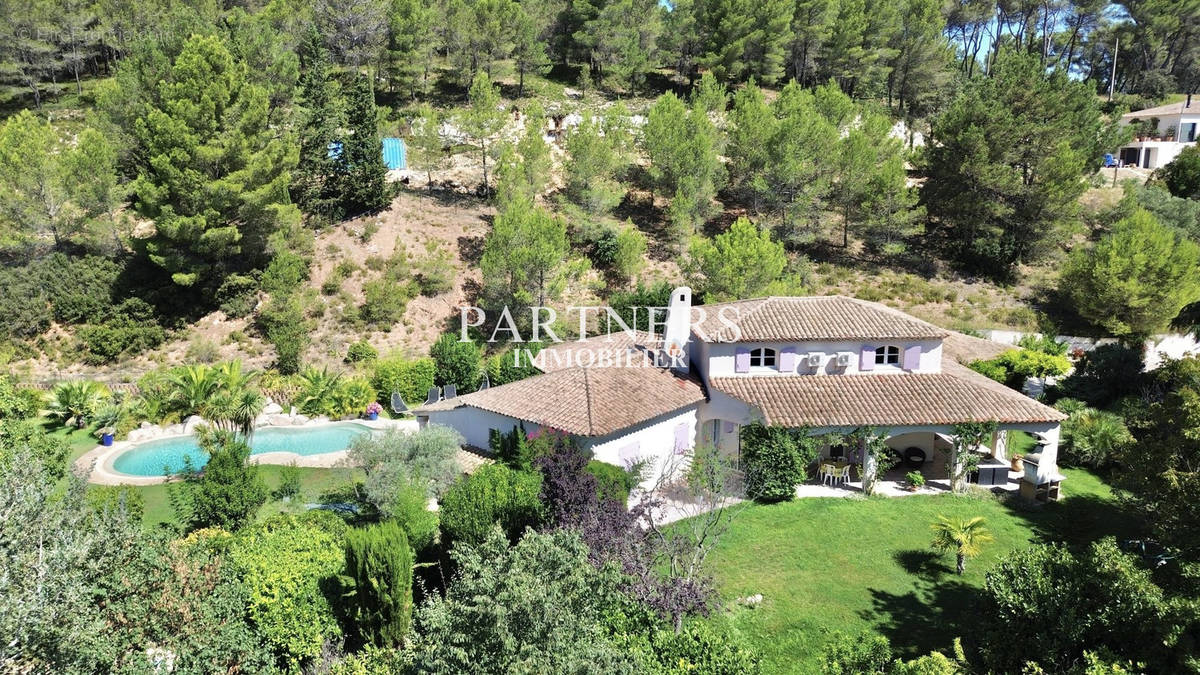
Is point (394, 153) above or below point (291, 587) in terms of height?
above

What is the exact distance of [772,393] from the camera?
76.4 feet

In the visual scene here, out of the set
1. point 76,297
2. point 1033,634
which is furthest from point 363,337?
point 1033,634

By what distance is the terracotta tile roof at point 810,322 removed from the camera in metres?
24.0

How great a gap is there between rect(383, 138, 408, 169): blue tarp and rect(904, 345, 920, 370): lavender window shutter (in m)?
38.3

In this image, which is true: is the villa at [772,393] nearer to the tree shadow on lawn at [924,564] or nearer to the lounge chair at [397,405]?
the lounge chair at [397,405]

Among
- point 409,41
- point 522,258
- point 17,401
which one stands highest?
point 409,41

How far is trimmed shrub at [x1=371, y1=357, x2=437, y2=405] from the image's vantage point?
30906 millimetres

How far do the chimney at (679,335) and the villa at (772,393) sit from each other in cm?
4

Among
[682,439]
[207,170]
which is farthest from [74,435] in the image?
[682,439]

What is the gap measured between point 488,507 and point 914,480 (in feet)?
45.2

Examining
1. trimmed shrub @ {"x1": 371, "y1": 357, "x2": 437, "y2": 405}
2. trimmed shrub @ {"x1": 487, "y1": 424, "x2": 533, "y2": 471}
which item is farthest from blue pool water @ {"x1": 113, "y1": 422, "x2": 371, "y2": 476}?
trimmed shrub @ {"x1": 487, "y1": 424, "x2": 533, "y2": 471}

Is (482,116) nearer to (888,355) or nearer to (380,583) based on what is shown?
(888,355)

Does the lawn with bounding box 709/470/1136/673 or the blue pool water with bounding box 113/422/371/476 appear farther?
the blue pool water with bounding box 113/422/371/476

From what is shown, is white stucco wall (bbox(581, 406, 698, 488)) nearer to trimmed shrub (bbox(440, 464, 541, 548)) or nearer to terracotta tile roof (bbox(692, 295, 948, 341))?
terracotta tile roof (bbox(692, 295, 948, 341))
